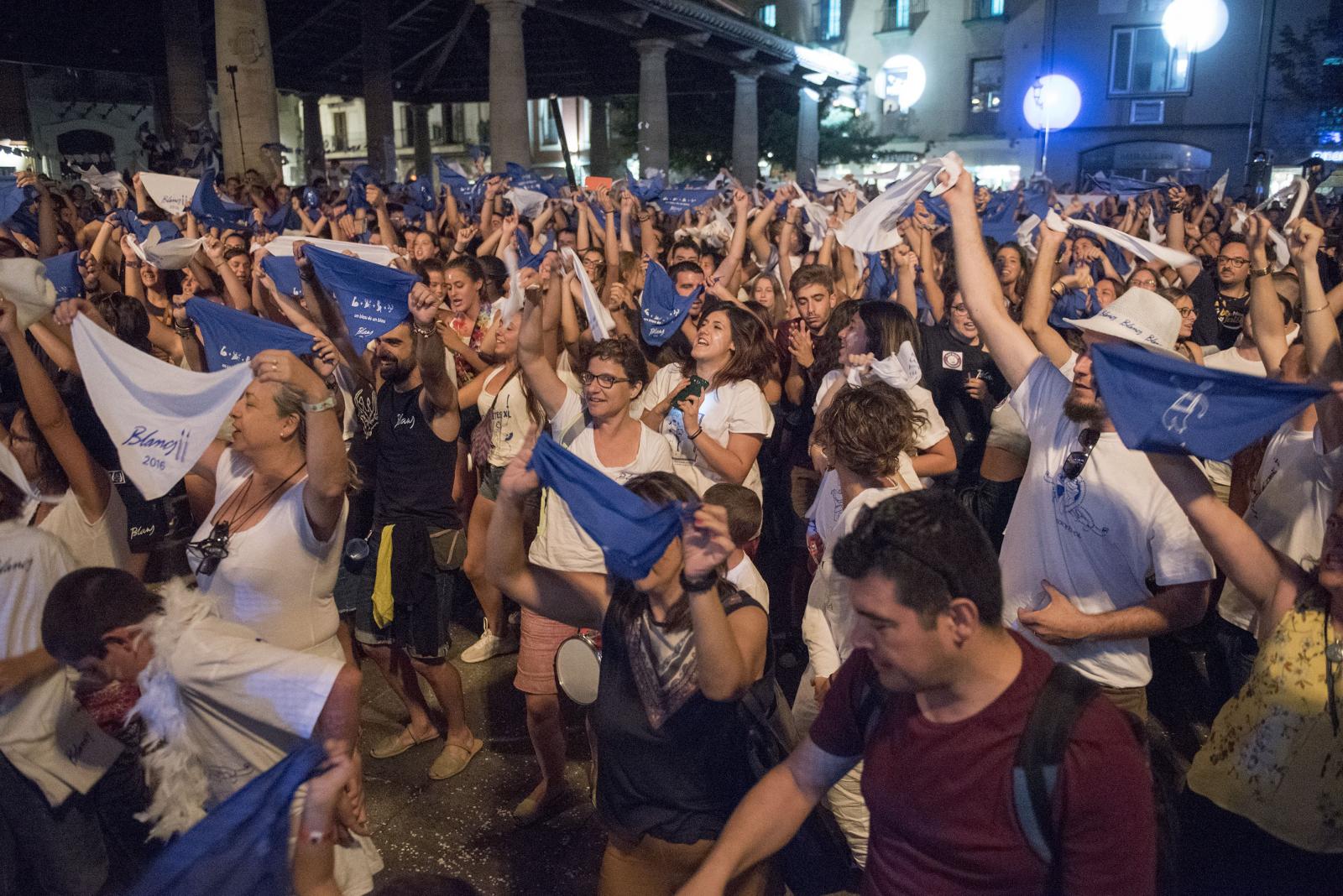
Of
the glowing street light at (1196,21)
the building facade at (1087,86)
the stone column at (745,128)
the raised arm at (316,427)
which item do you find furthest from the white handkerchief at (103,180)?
the building facade at (1087,86)

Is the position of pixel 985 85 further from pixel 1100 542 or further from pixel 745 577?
pixel 745 577

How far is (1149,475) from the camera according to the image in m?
2.97

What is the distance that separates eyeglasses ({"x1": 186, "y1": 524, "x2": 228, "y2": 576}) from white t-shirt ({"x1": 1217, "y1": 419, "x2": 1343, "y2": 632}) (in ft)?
10.7

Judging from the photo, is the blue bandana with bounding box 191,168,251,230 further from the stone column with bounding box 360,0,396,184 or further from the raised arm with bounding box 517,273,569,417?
the stone column with bounding box 360,0,396,184

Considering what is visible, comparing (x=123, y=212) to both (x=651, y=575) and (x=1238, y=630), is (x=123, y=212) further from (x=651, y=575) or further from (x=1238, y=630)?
(x=1238, y=630)

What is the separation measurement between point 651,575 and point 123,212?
278 inches

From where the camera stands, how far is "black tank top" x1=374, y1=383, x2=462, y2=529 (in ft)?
14.1

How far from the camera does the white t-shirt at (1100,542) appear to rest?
293 centimetres

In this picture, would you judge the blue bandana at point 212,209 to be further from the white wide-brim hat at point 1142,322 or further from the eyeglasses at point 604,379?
the white wide-brim hat at point 1142,322

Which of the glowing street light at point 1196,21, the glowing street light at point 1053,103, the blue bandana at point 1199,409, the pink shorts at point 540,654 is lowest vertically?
the pink shorts at point 540,654

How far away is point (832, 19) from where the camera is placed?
4894 cm

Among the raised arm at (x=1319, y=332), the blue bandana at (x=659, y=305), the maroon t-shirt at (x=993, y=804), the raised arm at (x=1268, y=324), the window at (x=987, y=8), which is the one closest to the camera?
the maroon t-shirt at (x=993, y=804)

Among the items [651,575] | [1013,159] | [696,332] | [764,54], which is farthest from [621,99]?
[651,575]

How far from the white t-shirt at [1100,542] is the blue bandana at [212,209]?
7.09 metres
